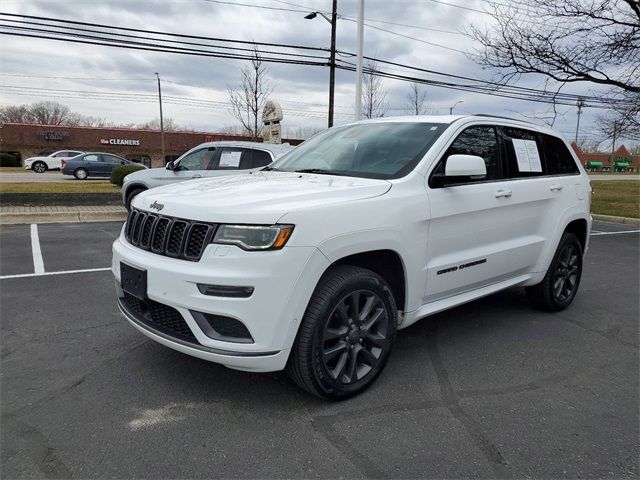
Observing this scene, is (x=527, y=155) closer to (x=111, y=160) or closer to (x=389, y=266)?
(x=389, y=266)

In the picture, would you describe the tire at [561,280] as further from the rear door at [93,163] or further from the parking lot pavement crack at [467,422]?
the rear door at [93,163]

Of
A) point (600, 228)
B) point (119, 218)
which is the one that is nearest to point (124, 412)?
→ point (119, 218)

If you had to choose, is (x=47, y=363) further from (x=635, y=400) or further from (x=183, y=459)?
(x=635, y=400)

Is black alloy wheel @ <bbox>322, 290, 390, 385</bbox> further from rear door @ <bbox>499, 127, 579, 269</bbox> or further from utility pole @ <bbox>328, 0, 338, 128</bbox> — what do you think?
utility pole @ <bbox>328, 0, 338, 128</bbox>

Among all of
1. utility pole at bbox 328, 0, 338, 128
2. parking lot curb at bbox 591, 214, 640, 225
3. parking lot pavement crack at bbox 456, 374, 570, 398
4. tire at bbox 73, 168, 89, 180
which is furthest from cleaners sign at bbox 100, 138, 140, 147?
parking lot pavement crack at bbox 456, 374, 570, 398

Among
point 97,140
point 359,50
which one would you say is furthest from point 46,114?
point 359,50

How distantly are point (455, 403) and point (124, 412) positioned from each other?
1.99m

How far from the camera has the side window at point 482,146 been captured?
12.4 ft

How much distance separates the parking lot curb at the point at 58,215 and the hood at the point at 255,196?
827 centimetres

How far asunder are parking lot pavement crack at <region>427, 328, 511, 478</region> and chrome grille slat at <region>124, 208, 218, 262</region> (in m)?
1.77

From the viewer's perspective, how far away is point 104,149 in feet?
145

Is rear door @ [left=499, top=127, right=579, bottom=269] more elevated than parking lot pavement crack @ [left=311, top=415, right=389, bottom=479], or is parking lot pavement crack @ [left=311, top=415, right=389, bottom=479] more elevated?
rear door @ [left=499, top=127, right=579, bottom=269]

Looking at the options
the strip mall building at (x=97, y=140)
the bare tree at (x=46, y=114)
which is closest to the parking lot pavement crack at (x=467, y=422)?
the strip mall building at (x=97, y=140)

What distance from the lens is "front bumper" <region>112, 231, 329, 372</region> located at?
8.37 feet
